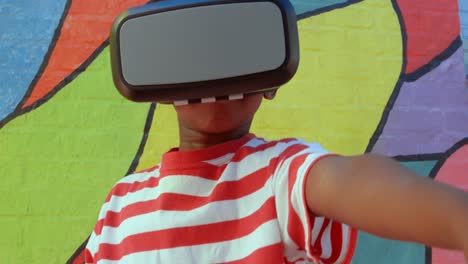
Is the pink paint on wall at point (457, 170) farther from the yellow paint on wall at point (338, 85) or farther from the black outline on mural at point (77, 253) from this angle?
the black outline on mural at point (77, 253)

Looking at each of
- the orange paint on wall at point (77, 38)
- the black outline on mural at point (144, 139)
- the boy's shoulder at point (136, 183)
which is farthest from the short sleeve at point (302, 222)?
the orange paint on wall at point (77, 38)

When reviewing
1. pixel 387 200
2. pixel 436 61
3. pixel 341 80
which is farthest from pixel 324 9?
pixel 387 200

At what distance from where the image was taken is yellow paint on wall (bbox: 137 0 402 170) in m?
1.50

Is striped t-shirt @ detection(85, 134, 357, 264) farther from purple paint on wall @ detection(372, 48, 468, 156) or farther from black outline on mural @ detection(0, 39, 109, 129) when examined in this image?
purple paint on wall @ detection(372, 48, 468, 156)

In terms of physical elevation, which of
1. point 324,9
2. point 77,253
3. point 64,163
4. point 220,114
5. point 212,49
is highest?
point 212,49

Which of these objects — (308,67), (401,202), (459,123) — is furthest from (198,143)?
(459,123)

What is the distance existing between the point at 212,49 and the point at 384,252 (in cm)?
112

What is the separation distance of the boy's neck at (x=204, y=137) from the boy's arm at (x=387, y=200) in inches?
7.6

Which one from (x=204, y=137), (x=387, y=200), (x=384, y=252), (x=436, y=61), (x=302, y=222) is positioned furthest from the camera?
(x=436, y=61)

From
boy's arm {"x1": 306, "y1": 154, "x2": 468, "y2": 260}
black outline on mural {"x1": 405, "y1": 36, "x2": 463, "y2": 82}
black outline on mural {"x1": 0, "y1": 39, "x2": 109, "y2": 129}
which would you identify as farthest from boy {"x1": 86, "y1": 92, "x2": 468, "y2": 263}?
black outline on mural {"x1": 405, "y1": 36, "x2": 463, "y2": 82}

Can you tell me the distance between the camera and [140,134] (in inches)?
57.2

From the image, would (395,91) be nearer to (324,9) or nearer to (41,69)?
(324,9)

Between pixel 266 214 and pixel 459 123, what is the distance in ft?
3.72

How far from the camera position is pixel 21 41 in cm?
146
